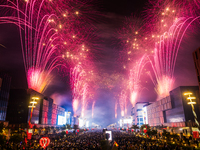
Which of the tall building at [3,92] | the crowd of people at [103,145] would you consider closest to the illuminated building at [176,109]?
the crowd of people at [103,145]

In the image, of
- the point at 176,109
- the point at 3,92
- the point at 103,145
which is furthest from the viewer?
the point at 176,109

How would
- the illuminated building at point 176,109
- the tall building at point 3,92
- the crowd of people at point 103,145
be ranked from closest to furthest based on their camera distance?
the crowd of people at point 103,145
the tall building at point 3,92
the illuminated building at point 176,109

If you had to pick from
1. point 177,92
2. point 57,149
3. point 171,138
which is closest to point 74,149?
point 57,149

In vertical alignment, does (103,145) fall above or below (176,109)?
below

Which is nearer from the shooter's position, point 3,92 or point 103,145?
point 103,145

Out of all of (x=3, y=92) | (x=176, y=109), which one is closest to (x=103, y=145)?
(x=3, y=92)

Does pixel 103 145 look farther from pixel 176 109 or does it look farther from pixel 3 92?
pixel 176 109

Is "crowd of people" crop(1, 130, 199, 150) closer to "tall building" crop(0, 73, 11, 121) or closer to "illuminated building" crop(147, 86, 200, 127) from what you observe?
"tall building" crop(0, 73, 11, 121)

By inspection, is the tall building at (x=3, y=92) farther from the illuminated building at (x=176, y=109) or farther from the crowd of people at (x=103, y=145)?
the illuminated building at (x=176, y=109)

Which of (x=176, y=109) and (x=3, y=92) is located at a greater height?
(x=3, y=92)

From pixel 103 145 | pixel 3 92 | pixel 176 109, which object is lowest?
pixel 103 145

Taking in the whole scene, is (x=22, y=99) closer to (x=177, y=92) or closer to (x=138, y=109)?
(x=177, y=92)

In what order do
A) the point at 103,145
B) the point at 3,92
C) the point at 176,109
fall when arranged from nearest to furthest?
the point at 103,145, the point at 3,92, the point at 176,109
